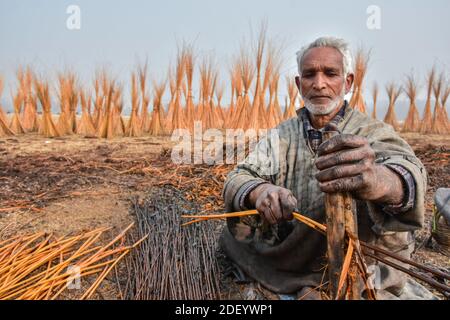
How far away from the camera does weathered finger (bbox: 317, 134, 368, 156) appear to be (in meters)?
0.96

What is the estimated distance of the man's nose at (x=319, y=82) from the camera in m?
1.59

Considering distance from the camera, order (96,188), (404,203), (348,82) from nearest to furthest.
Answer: (404,203), (348,82), (96,188)

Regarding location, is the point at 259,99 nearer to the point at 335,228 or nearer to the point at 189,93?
the point at 189,93

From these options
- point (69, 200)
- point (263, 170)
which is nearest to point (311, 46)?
point (263, 170)

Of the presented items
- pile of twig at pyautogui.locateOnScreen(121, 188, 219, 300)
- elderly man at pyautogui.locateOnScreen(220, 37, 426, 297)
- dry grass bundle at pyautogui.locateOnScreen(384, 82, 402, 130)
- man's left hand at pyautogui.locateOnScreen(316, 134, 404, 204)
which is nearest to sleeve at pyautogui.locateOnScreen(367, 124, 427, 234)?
elderly man at pyautogui.locateOnScreen(220, 37, 426, 297)

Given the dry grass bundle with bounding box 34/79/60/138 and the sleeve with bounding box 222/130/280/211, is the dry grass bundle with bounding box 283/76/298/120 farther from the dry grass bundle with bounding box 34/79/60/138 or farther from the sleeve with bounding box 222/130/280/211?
the sleeve with bounding box 222/130/280/211

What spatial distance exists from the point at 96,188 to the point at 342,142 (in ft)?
8.41

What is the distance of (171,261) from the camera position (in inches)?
72.7

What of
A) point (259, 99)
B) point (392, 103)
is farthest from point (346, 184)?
point (392, 103)

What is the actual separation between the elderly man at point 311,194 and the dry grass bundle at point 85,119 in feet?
20.6

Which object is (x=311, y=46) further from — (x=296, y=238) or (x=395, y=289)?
(x=395, y=289)

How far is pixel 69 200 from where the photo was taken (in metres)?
2.82

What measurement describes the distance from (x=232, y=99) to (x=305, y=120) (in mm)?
6259

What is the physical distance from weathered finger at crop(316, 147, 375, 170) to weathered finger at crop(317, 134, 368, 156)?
0.04 ft
